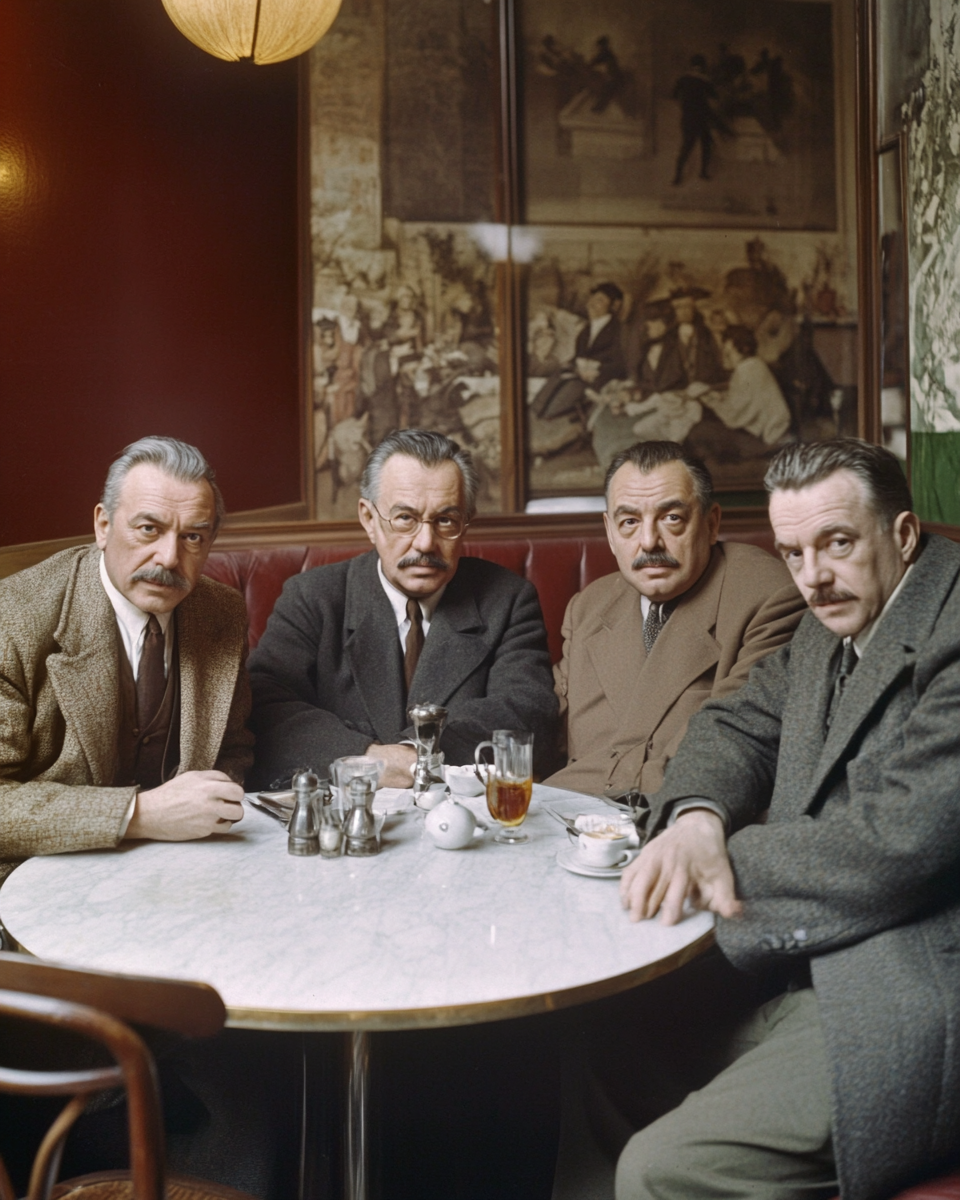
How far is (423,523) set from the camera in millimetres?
2986

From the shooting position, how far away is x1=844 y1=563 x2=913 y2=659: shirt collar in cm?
180

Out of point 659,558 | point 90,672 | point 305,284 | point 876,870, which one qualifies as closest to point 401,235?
point 305,284

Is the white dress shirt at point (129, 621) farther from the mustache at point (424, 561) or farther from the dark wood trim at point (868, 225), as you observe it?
the dark wood trim at point (868, 225)

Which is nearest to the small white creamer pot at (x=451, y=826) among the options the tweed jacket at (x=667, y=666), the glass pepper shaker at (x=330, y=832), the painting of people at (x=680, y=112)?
the glass pepper shaker at (x=330, y=832)

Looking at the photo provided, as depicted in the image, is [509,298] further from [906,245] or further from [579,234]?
[906,245]

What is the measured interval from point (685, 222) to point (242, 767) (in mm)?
3802

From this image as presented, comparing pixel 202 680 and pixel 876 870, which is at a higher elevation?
pixel 202 680

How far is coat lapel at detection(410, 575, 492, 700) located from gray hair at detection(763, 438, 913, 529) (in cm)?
129

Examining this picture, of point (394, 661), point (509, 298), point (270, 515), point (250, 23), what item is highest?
point (250, 23)

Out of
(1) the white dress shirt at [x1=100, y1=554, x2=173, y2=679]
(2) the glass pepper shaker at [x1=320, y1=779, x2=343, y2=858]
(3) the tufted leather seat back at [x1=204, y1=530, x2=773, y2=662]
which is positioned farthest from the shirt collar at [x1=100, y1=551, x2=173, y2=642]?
(3) the tufted leather seat back at [x1=204, y1=530, x2=773, y2=662]

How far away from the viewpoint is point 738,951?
1615 mm

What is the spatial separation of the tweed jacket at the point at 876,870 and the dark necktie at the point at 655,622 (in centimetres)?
88

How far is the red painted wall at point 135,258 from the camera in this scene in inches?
134

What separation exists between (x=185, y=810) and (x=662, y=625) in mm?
1449
